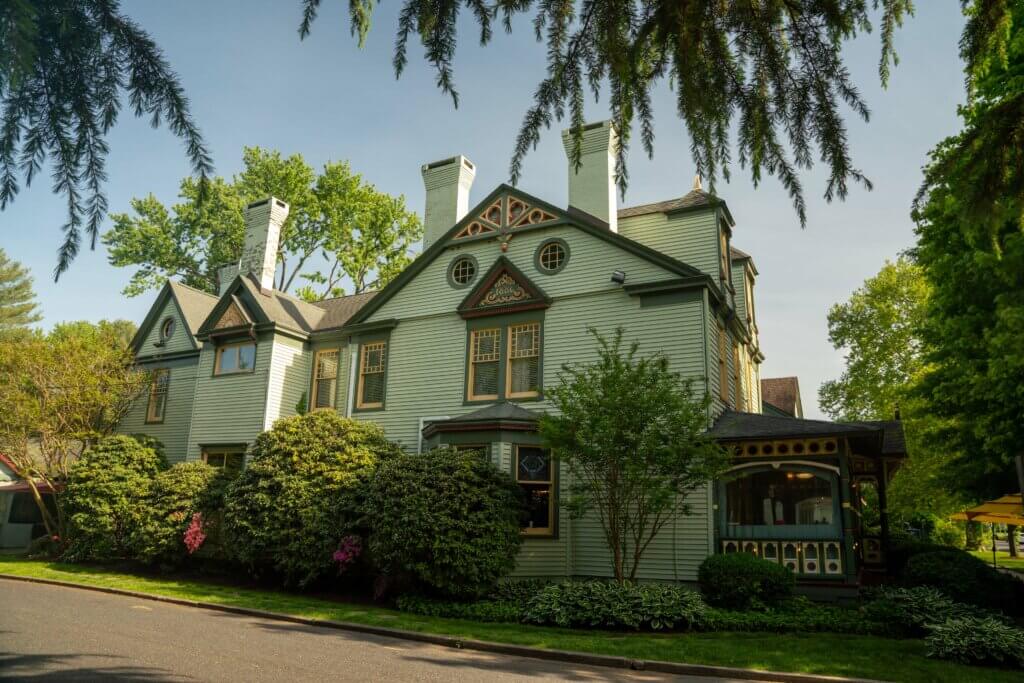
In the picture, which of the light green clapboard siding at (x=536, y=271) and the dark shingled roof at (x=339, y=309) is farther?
the dark shingled roof at (x=339, y=309)

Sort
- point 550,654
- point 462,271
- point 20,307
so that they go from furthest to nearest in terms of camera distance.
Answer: point 20,307
point 462,271
point 550,654

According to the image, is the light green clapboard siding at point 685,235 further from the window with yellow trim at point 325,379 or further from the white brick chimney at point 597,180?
the window with yellow trim at point 325,379

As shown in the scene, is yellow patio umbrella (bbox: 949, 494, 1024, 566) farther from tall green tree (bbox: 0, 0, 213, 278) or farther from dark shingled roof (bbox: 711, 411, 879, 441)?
tall green tree (bbox: 0, 0, 213, 278)

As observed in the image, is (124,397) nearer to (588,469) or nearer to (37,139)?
(588,469)

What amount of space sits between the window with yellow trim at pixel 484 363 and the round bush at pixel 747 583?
23.9 ft

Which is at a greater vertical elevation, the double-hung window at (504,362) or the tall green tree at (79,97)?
the double-hung window at (504,362)

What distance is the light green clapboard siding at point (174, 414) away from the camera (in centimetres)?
2384

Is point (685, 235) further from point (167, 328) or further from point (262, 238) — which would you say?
point (167, 328)

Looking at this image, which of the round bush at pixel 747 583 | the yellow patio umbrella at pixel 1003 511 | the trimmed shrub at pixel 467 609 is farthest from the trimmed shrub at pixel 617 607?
the yellow patio umbrella at pixel 1003 511

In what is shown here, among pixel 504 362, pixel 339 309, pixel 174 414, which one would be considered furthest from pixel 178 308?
pixel 504 362

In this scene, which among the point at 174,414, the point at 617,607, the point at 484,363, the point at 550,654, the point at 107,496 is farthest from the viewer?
the point at 174,414

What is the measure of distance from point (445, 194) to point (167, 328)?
1209 centimetres

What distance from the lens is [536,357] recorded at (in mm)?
18172

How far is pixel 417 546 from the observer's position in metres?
13.6
